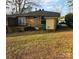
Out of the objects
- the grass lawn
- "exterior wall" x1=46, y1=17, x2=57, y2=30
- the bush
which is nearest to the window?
the grass lawn

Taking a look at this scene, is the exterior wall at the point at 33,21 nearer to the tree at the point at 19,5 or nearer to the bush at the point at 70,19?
the tree at the point at 19,5

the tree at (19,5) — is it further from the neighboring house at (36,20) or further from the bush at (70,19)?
the bush at (70,19)

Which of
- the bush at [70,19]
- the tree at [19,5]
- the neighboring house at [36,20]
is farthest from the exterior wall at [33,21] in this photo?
the bush at [70,19]

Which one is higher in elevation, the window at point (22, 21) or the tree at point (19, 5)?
the tree at point (19, 5)

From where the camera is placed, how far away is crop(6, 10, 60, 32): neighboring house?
Answer: 2924 millimetres

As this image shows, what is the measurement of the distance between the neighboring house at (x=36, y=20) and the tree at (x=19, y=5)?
0.24 feet

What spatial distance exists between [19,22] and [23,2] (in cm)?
24

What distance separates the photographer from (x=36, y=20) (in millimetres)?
2936

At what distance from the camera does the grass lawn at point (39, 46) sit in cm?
291

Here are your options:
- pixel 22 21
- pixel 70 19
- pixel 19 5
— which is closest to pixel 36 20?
pixel 22 21

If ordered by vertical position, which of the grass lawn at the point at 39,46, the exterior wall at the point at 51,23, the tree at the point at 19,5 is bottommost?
the grass lawn at the point at 39,46

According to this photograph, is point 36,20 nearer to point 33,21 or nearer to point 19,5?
point 33,21

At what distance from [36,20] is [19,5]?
27 cm
